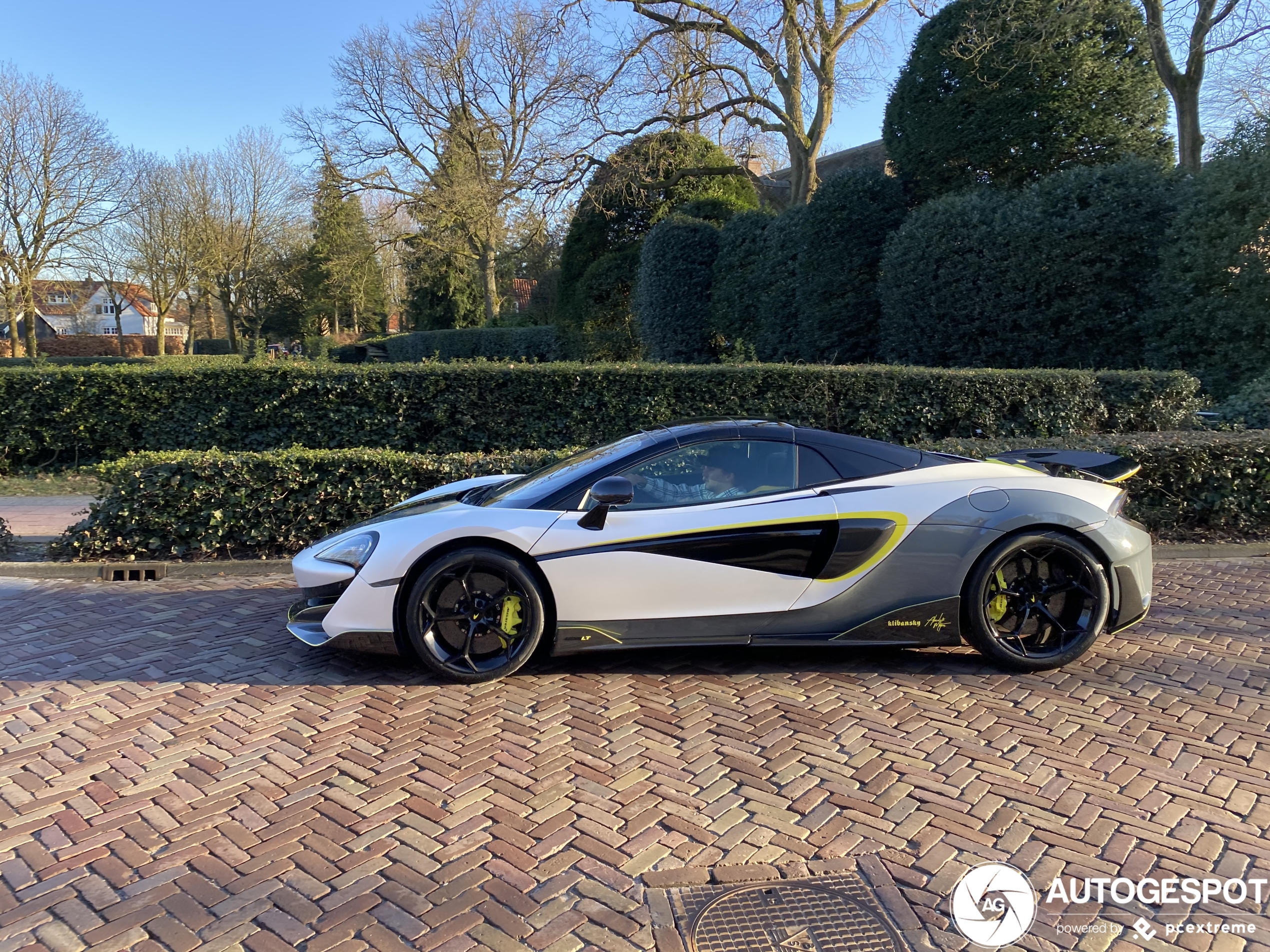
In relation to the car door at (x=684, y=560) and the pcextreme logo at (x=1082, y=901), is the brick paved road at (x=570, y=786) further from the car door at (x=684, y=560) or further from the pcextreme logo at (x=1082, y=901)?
the car door at (x=684, y=560)

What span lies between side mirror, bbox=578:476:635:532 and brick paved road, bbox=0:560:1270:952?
823mm

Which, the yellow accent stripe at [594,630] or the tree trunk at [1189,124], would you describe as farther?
the tree trunk at [1189,124]

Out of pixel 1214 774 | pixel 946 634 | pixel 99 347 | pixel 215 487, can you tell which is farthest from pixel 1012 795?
pixel 99 347

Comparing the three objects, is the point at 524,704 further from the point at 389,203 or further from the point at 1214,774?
the point at 389,203

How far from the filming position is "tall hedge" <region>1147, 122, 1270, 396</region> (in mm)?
10711

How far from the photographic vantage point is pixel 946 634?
4.38 meters

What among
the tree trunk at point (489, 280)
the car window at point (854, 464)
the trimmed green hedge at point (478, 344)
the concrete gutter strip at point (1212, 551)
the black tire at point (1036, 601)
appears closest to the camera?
the black tire at point (1036, 601)

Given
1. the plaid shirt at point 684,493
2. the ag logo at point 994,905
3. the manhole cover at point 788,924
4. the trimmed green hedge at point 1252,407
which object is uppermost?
the trimmed green hedge at point 1252,407

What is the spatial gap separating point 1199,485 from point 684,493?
5.55 metres

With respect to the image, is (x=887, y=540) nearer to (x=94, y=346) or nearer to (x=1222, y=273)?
(x=1222, y=273)

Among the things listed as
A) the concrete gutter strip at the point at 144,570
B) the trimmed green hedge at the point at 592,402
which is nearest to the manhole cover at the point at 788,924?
the concrete gutter strip at the point at 144,570

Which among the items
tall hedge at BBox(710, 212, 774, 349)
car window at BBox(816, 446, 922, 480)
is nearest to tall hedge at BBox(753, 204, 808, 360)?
tall hedge at BBox(710, 212, 774, 349)

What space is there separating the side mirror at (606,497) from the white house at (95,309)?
36.2m

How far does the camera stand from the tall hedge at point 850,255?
15.6 metres
